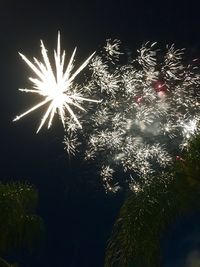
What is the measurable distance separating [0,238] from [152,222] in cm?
790

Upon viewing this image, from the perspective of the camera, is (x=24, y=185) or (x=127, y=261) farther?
(x=24, y=185)

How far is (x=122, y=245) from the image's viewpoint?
14578 mm

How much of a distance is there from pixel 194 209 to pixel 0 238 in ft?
29.5

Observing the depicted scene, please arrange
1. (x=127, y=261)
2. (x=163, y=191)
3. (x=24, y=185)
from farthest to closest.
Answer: (x=24, y=185)
(x=163, y=191)
(x=127, y=261)

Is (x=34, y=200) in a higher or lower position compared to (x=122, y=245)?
higher

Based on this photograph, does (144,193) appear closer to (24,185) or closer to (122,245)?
(122,245)

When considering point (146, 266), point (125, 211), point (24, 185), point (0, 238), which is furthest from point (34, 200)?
point (146, 266)

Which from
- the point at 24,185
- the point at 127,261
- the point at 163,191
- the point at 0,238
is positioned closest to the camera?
the point at 127,261

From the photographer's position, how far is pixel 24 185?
70.1 ft

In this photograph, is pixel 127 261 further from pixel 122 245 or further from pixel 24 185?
pixel 24 185

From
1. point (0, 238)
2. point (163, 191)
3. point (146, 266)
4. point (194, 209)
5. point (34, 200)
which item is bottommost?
point (146, 266)

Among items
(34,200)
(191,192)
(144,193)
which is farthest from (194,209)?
(34,200)

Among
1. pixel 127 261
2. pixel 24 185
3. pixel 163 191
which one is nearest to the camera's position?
pixel 127 261

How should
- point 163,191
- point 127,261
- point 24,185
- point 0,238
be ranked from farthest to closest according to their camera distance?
point 24,185, point 0,238, point 163,191, point 127,261
